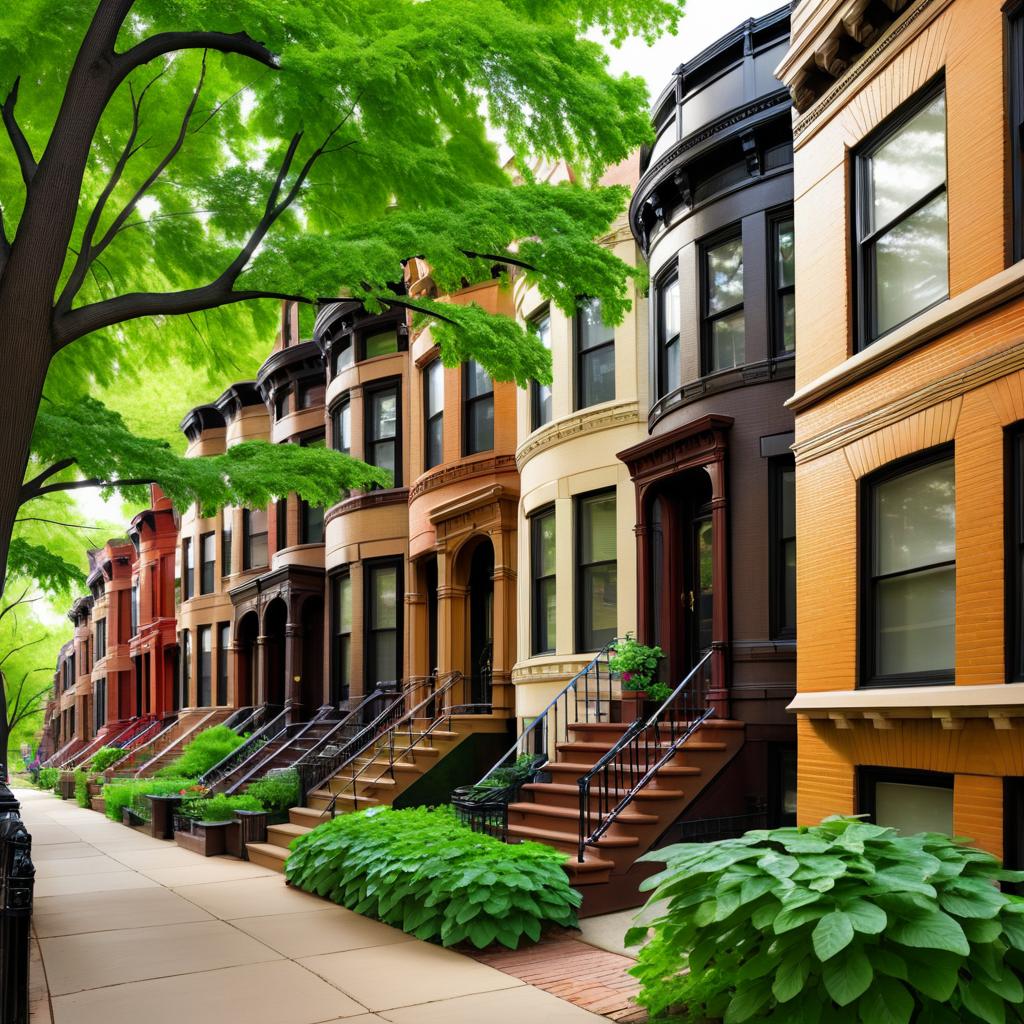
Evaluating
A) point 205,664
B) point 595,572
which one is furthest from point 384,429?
point 205,664

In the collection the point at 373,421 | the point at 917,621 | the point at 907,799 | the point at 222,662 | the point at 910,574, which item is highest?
the point at 373,421

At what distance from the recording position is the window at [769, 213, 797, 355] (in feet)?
43.9

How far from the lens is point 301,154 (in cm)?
1067

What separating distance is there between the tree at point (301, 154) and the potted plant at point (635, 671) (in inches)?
159

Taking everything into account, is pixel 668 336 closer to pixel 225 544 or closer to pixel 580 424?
pixel 580 424

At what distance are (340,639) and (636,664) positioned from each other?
1115cm

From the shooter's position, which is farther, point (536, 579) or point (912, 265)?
Answer: point (536, 579)

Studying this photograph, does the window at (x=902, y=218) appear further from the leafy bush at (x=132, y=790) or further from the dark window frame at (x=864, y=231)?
the leafy bush at (x=132, y=790)

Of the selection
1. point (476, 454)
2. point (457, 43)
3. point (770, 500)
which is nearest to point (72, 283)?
point (457, 43)

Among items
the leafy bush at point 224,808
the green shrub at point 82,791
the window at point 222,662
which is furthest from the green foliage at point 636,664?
the green shrub at point 82,791

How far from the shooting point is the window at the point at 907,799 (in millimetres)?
8766

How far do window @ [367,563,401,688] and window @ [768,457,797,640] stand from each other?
35.3 ft

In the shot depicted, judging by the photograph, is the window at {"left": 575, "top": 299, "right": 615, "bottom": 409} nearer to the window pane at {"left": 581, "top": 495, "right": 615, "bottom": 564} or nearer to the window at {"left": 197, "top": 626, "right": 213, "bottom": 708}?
the window pane at {"left": 581, "top": 495, "right": 615, "bottom": 564}

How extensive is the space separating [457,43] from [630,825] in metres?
7.62
